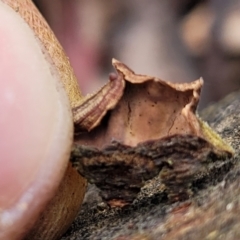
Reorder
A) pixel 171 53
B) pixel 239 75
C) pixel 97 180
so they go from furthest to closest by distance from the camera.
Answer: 1. pixel 171 53
2. pixel 239 75
3. pixel 97 180

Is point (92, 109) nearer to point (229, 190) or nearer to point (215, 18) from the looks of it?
point (229, 190)

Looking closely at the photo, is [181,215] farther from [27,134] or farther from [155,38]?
[155,38]

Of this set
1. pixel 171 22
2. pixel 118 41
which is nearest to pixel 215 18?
pixel 171 22

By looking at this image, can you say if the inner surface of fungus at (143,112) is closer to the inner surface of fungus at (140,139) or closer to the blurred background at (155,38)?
the inner surface of fungus at (140,139)

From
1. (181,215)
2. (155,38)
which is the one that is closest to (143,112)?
(181,215)

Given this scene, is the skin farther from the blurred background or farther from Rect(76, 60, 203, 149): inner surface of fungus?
the blurred background

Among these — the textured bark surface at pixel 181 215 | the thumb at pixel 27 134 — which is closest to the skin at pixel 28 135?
the thumb at pixel 27 134
